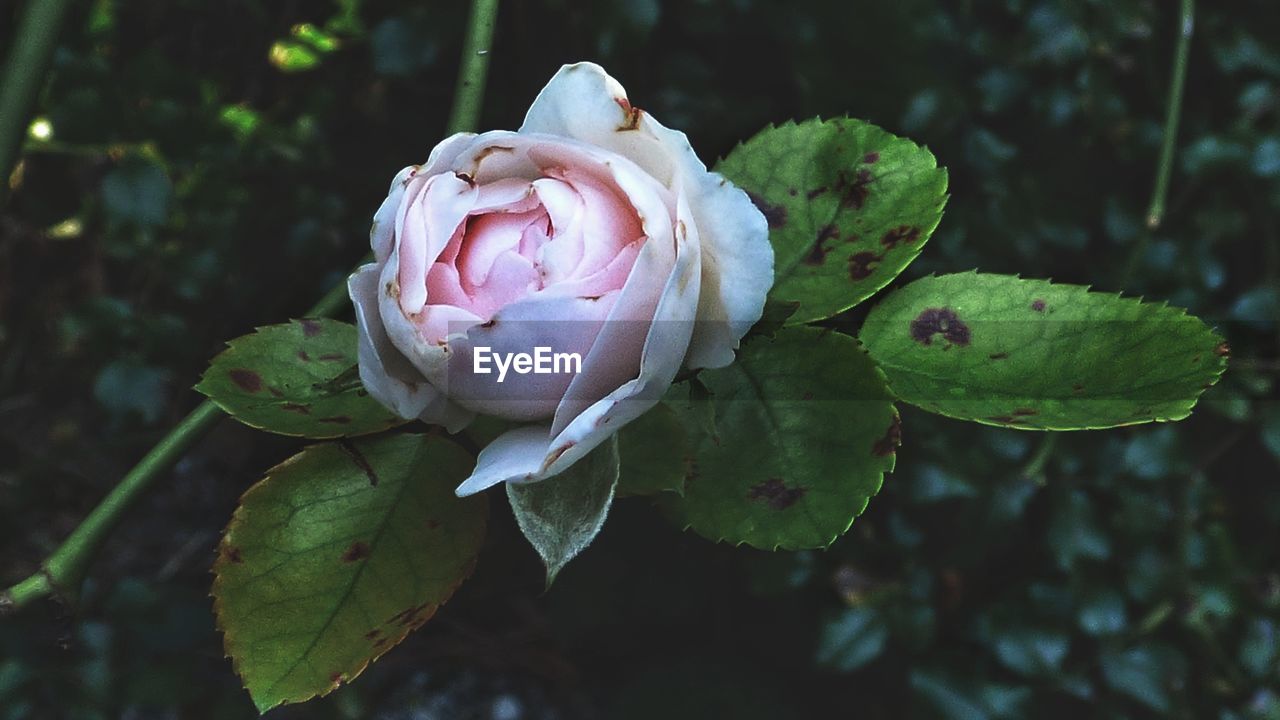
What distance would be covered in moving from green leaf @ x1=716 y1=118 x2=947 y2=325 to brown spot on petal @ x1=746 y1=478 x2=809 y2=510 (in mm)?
46

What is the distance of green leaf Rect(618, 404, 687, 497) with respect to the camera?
283 mm

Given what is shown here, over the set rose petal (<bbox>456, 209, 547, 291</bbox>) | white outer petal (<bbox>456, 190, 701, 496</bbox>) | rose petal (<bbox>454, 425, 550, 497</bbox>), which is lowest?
rose petal (<bbox>454, 425, 550, 497</bbox>)

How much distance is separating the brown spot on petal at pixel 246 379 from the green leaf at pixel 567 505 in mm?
95

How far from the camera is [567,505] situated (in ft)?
0.82

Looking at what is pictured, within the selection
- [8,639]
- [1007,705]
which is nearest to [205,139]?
[8,639]

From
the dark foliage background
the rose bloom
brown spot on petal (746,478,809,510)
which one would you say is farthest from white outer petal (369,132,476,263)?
the dark foliage background

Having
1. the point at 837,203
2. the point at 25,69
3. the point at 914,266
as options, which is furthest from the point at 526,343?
the point at 914,266

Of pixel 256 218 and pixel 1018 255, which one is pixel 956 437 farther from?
pixel 256 218

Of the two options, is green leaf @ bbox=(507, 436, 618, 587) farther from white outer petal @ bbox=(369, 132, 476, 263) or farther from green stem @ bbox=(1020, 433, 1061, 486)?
green stem @ bbox=(1020, 433, 1061, 486)

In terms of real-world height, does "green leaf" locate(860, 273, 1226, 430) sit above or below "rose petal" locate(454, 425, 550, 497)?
below

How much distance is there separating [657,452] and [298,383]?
0.10m

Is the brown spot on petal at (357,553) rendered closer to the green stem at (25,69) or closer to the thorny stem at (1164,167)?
the green stem at (25,69)

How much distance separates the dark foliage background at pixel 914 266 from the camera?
2.18ft

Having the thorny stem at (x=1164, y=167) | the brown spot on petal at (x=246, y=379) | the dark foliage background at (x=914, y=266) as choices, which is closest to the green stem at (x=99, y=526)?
the brown spot on petal at (x=246, y=379)
